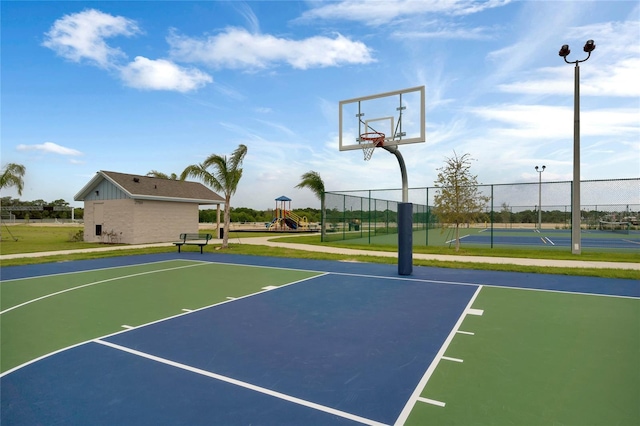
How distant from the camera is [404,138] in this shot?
11.6m

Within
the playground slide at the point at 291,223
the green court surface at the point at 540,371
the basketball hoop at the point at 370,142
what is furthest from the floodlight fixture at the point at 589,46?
the playground slide at the point at 291,223

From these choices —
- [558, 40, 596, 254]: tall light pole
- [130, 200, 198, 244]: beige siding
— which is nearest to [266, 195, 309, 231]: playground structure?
[130, 200, 198, 244]: beige siding

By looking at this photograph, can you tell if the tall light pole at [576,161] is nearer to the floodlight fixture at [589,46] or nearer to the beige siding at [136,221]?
the floodlight fixture at [589,46]

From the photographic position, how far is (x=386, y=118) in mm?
12312

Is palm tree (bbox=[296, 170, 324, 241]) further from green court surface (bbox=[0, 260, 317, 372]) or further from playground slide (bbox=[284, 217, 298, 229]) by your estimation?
green court surface (bbox=[0, 260, 317, 372])

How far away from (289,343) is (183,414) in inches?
77.5

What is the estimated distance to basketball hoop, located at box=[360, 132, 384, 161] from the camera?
39.4ft

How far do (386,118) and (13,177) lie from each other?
28284 millimetres

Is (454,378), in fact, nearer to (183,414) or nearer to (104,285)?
(183,414)

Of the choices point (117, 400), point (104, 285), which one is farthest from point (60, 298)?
point (117, 400)

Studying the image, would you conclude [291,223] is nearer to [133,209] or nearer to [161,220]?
[161,220]

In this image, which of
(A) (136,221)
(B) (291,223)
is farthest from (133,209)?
(B) (291,223)

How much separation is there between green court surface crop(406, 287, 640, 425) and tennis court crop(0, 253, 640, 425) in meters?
0.02

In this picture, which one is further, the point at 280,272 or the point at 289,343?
the point at 280,272
